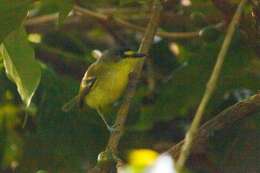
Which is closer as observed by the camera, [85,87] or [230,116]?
[230,116]

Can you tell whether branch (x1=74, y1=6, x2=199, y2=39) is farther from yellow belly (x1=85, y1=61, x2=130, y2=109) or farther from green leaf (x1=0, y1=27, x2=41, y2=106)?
green leaf (x1=0, y1=27, x2=41, y2=106)

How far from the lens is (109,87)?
115 inches

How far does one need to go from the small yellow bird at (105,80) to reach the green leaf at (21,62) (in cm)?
52

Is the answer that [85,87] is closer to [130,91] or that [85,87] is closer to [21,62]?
[130,91]

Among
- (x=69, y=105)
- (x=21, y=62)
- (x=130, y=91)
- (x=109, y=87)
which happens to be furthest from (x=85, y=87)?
(x=21, y=62)

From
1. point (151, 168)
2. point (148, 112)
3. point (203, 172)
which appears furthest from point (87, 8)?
point (151, 168)

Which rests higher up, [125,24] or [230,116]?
[230,116]

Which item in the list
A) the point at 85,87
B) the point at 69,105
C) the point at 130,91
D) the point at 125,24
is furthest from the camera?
the point at 125,24

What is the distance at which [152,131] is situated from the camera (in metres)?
3.04

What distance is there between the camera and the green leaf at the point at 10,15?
6.79 feet

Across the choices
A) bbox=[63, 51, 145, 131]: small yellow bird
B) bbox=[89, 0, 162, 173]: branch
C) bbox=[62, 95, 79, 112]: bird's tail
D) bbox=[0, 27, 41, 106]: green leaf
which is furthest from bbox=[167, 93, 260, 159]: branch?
bbox=[62, 95, 79, 112]: bird's tail

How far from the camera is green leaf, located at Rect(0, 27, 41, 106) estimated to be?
2104mm

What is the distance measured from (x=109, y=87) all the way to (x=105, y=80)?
0.42 feet

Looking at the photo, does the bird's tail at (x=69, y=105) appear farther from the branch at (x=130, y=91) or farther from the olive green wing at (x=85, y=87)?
the branch at (x=130, y=91)
